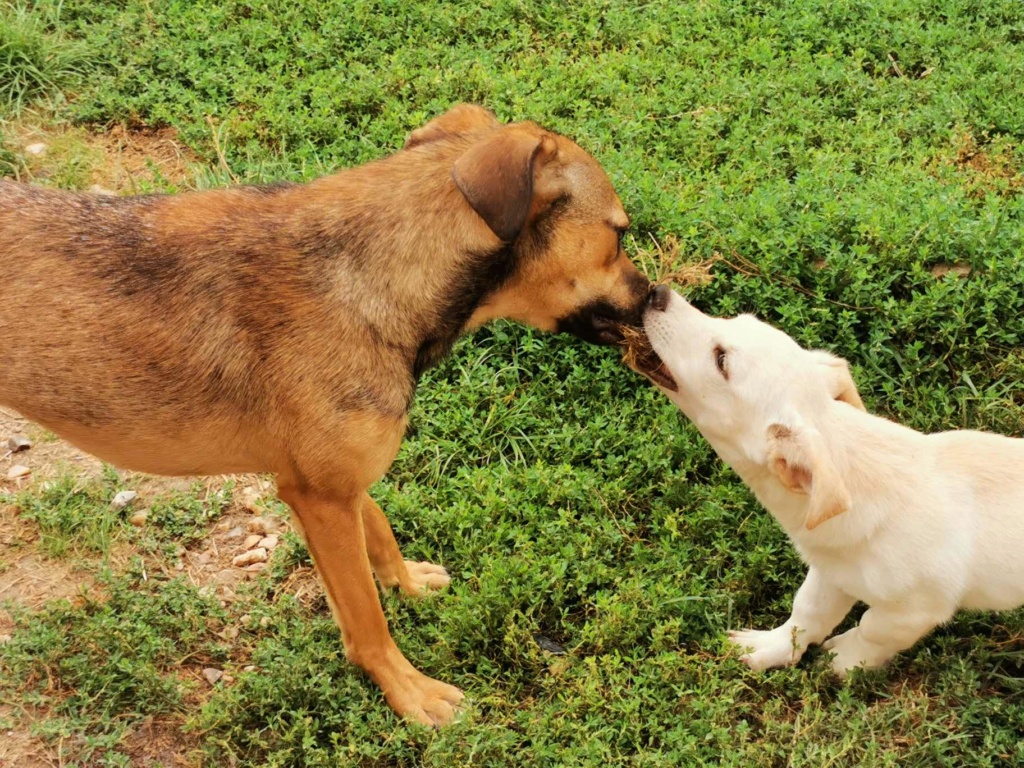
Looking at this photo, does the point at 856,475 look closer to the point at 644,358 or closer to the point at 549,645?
the point at 644,358

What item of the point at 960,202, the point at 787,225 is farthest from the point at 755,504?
the point at 960,202

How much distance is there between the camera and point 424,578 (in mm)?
5324

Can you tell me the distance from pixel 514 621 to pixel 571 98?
13.9ft

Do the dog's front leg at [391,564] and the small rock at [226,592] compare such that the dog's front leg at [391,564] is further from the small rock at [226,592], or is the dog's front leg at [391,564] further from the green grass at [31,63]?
the green grass at [31,63]

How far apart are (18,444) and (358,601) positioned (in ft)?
9.38

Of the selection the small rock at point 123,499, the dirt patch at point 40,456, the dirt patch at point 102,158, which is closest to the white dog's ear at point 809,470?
the small rock at point 123,499

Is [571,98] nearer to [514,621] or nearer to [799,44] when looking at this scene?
[799,44]

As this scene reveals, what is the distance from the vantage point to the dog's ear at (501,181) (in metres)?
3.84

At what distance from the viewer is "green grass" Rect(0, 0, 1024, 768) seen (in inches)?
183

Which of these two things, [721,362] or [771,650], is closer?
[721,362]

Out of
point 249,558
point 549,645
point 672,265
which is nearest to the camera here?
point 549,645

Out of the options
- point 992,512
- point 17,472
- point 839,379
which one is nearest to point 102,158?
point 17,472

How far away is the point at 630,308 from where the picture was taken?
4520mm

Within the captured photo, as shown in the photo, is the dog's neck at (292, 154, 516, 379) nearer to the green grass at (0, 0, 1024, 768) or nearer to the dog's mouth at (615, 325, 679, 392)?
the dog's mouth at (615, 325, 679, 392)
